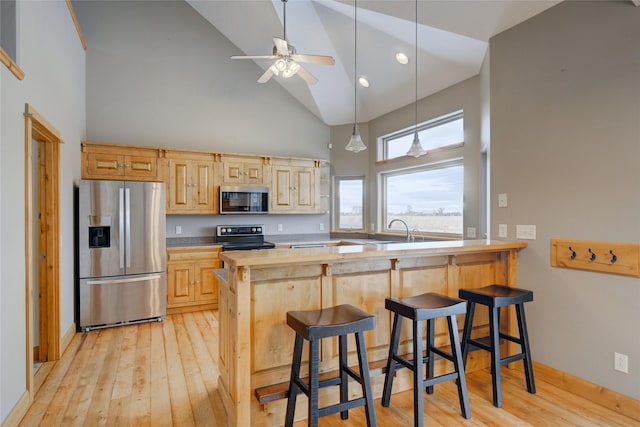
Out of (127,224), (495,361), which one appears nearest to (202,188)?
(127,224)

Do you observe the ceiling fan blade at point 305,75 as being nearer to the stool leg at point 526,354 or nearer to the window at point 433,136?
the window at point 433,136

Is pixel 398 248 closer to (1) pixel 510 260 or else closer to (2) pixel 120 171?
(1) pixel 510 260

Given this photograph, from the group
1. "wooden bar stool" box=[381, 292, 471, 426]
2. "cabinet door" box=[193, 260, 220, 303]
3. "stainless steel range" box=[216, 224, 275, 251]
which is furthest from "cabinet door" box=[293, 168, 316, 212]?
"wooden bar stool" box=[381, 292, 471, 426]

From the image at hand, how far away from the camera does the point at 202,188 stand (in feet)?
15.8

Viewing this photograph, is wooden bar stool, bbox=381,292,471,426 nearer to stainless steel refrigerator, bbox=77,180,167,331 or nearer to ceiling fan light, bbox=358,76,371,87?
stainless steel refrigerator, bbox=77,180,167,331

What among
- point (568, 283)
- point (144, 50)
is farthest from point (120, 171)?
point (568, 283)

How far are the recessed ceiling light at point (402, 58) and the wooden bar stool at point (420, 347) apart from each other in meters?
3.07

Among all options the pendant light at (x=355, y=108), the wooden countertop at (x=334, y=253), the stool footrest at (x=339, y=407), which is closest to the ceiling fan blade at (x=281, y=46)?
the pendant light at (x=355, y=108)

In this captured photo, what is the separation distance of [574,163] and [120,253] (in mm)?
4444

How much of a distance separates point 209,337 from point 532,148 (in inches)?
137

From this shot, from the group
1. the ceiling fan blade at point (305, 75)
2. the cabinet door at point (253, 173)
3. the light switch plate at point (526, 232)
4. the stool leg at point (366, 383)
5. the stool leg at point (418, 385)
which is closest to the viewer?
the stool leg at point (366, 383)

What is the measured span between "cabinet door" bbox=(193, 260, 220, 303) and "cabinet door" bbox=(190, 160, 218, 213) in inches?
30.1

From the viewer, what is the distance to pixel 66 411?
228cm

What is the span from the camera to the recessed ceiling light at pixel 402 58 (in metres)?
4.17
